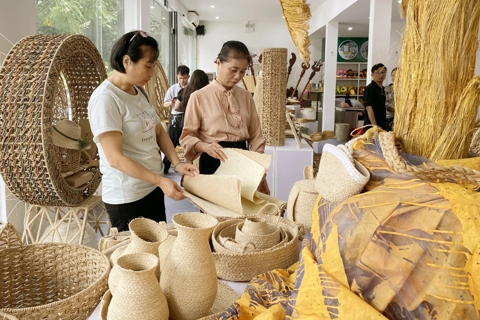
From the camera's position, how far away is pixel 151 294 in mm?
886

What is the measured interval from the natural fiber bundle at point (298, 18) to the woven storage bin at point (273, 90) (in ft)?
1.83

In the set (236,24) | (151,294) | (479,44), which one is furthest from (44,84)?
Answer: (236,24)

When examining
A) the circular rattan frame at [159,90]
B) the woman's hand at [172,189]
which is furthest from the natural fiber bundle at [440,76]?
the circular rattan frame at [159,90]

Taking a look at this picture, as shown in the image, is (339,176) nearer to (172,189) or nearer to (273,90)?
(172,189)

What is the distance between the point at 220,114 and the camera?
7.64ft

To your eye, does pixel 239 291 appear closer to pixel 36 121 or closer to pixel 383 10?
pixel 36 121

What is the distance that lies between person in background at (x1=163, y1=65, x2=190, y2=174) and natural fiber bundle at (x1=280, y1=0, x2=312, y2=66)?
5.71ft

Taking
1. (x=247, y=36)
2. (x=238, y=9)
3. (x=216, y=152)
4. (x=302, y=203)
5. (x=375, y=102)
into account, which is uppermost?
(x=238, y=9)

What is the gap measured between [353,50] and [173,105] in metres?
7.88

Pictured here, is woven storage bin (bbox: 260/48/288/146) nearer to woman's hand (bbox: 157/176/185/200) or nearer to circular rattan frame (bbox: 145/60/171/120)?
woman's hand (bbox: 157/176/185/200)

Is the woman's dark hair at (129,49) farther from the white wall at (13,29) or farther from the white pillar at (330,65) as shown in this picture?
the white pillar at (330,65)

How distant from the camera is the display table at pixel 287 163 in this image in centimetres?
383

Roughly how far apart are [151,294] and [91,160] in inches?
89.7

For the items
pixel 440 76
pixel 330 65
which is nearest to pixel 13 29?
pixel 440 76
